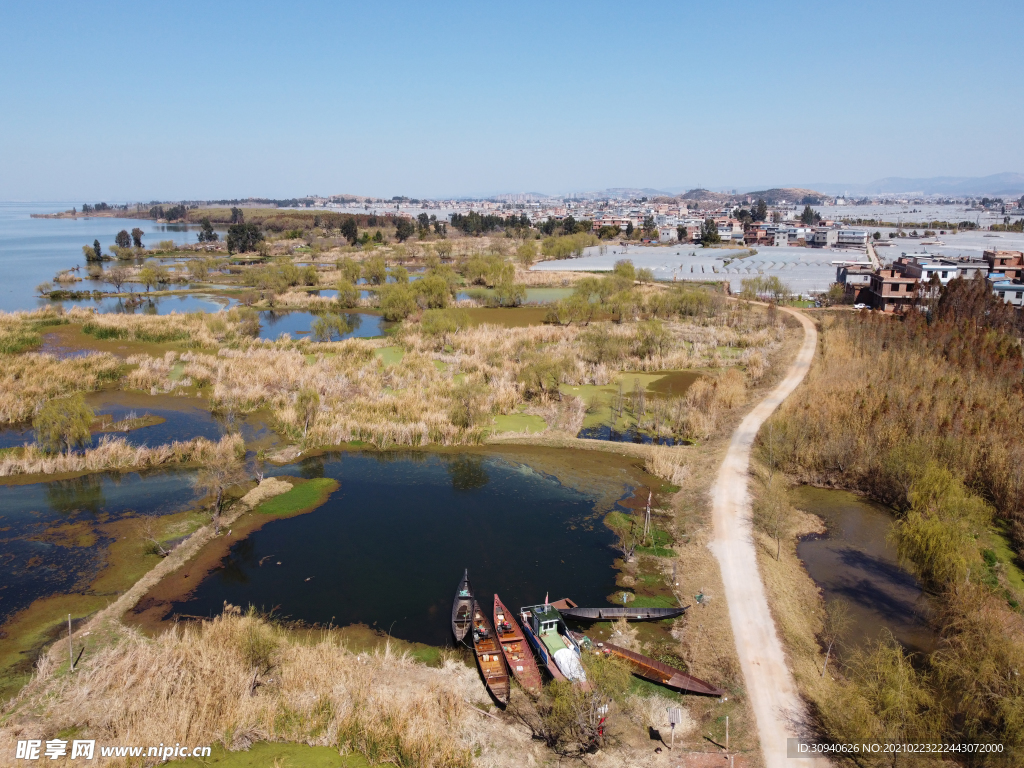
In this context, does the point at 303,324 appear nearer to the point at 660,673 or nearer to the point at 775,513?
the point at 775,513

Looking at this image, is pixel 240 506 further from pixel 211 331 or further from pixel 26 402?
pixel 211 331

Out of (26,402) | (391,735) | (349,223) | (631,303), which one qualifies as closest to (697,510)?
(391,735)

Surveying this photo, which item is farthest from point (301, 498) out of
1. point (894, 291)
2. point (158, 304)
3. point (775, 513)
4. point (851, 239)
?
point (851, 239)

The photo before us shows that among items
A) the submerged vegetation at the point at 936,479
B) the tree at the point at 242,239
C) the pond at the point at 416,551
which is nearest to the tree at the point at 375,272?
the tree at the point at 242,239

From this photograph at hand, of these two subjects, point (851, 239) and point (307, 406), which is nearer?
point (307, 406)

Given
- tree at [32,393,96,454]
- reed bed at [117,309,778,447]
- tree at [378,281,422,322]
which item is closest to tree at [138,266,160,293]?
tree at [378,281,422,322]

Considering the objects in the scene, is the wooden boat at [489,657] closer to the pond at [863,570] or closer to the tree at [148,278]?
the pond at [863,570]

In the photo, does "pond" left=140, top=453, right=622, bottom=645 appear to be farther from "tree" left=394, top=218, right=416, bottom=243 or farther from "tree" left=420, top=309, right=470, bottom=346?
"tree" left=394, top=218, right=416, bottom=243
